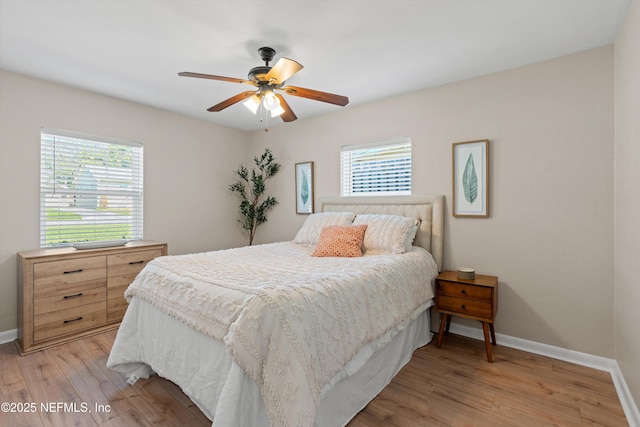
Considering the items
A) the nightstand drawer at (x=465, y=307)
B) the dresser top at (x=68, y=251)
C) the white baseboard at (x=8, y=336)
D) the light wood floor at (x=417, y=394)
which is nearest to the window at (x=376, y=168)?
the nightstand drawer at (x=465, y=307)

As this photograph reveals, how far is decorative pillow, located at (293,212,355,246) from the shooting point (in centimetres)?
324

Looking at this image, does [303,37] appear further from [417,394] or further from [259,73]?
[417,394]

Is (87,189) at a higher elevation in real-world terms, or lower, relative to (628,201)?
higher

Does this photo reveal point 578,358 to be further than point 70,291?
No

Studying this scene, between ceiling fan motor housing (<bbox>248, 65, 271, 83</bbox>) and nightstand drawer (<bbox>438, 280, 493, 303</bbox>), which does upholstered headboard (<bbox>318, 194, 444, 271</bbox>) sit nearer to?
nightstand drawer (<bbox>438, 280, 493, 303</bbox>)

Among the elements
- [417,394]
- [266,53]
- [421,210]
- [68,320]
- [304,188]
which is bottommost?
[417,394]

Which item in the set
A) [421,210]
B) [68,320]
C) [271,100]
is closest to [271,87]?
[271,100]

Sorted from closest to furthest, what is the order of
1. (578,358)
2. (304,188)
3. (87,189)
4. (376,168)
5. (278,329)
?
(278,329) → (578,358) → (87,189) → (376,168) → (304,188)

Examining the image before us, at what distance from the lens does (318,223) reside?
3.36 m

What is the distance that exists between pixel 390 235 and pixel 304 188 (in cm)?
176

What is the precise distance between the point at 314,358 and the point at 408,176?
2.42 metres

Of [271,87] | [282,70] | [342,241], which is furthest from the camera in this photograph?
[342,241]

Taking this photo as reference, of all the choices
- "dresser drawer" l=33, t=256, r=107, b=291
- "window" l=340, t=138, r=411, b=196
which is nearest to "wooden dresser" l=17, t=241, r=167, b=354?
"dresser drawer" l=33, t=256, r=107, b=291

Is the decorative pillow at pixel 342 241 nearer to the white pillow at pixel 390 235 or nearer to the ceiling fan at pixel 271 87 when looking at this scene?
the white pillow at pixel 390 235
